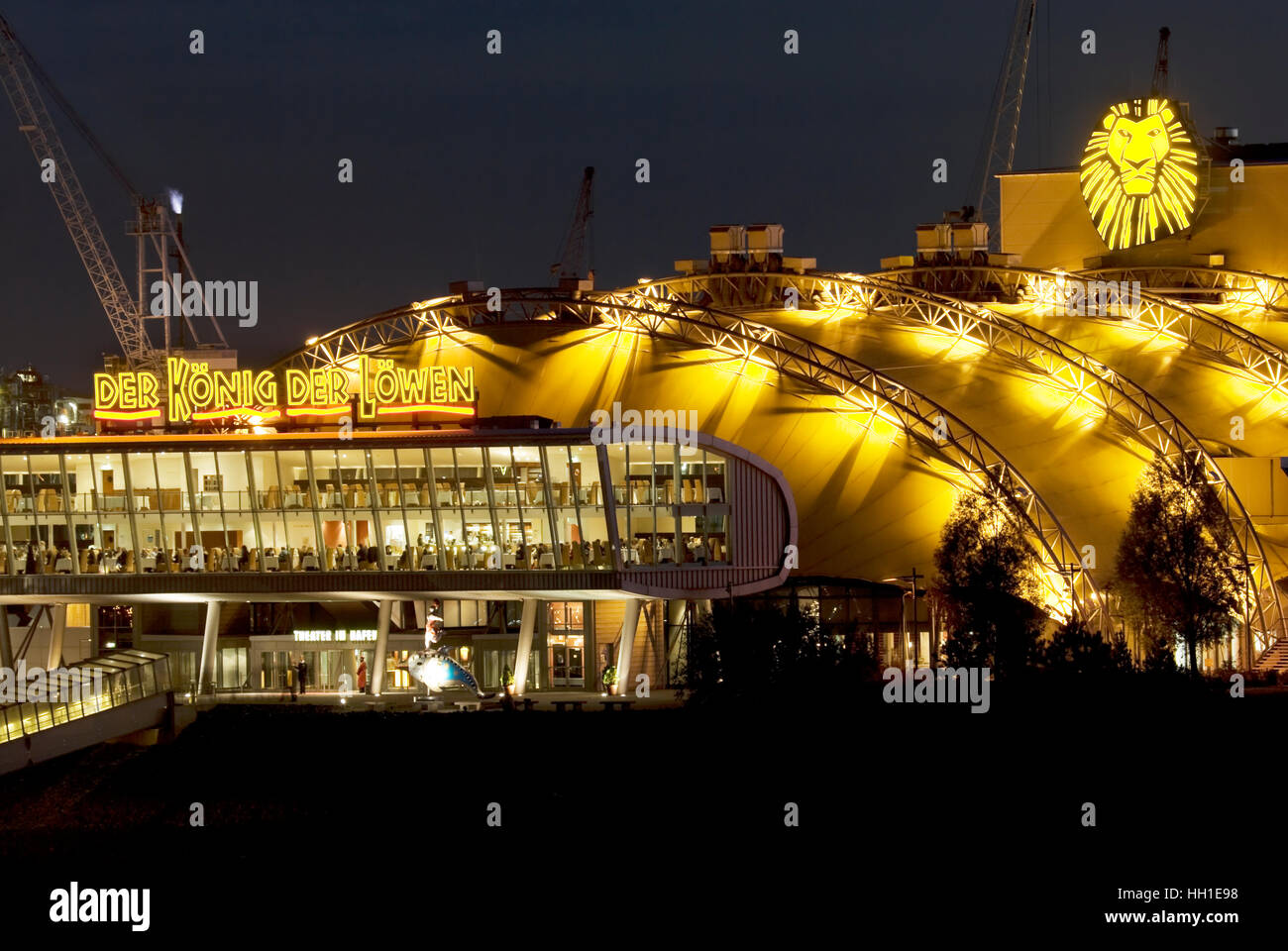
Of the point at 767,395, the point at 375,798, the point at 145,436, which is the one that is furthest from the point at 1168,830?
the point at 145,436

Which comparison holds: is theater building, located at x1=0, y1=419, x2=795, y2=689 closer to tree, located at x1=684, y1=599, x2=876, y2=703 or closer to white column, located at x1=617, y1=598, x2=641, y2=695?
white column, located at x1=617, y1=598, x2=641, y2=695

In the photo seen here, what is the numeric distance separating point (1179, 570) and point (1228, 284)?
36830 millimetres

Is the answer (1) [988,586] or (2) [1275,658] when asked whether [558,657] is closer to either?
(1) [988,586]

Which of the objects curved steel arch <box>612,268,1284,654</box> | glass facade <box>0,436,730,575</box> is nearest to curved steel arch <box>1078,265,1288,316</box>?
curved steel arch <box>612,268,1284,654</box>

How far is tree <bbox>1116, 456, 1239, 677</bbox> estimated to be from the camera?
10012 cm

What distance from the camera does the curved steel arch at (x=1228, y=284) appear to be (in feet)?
429

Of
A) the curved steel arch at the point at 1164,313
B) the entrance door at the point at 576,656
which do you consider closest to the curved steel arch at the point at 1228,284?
the curved steel arch at the point at 1164,313

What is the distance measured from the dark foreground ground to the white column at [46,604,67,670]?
1603cm

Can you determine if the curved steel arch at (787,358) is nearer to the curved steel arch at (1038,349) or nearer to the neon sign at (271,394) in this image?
the curved steel arch at (1038,349)

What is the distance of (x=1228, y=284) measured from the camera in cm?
13162

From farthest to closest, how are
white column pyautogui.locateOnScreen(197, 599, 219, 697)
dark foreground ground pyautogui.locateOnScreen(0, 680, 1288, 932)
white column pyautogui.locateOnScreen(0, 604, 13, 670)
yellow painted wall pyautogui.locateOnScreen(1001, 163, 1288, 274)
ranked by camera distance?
yellow painted wall pyautogui.locateOnScreen(1001, 163, 1288, 274) < white column pyautogui.locateOnScreen(0, 604, 13, 670) < white column pyautogui.locateOnScreen(197, 599, 219, 697) < dark foreground ground pyautogui.locateOnScreen(0, 680, 1288, 932)
